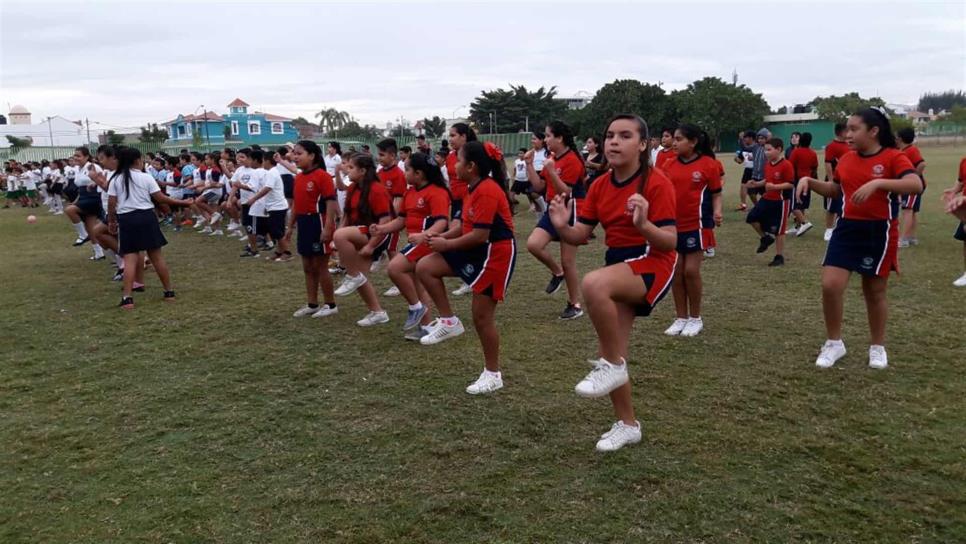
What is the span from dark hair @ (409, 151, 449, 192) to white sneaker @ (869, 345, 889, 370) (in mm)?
3665

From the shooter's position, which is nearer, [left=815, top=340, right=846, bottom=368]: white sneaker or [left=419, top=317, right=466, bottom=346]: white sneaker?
[left=815, top=340, right=846, bottom=368]: white sneaker

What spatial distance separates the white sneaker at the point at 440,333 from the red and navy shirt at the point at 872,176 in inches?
133

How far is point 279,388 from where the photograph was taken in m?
5.27

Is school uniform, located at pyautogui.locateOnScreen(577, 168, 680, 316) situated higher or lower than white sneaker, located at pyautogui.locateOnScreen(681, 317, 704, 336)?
higher

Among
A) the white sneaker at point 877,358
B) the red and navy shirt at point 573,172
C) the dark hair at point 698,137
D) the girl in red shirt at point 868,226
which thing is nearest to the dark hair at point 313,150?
the red and navy shirt at point 573,172

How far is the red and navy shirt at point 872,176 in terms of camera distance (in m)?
5.00

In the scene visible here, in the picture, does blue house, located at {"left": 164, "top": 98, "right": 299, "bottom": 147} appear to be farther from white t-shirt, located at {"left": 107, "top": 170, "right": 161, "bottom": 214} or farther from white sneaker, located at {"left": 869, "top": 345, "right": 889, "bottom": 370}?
white sneaker, located at {"left": 869, "top": 345, "right": 889, "bottom": 370}

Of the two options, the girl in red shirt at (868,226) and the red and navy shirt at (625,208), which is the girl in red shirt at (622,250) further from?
the girl in red shirt at (868,226)

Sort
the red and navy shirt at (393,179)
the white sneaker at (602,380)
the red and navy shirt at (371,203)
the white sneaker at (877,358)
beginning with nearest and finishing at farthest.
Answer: the white sneaker at (602,380) → the white sneaker at (877,358) → the red and navy shirt at (371,203) → the red and navy shirt at (393,179)

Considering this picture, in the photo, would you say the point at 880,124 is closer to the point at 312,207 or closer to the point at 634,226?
the point at 634,226

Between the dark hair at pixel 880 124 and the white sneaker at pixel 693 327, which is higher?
the dark hair at pixel 880 124

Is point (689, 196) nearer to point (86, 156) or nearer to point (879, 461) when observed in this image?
point (879, 461)

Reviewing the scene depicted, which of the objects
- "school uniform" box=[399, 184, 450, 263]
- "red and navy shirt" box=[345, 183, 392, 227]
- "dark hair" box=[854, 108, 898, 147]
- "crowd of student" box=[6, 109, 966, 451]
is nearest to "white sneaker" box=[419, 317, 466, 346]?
"crowd of student" box=[6, 109, 966, 451]

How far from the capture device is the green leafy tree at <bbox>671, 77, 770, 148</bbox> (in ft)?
197
